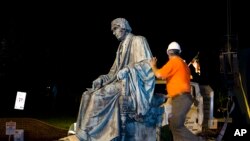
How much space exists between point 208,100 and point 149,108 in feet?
8.45

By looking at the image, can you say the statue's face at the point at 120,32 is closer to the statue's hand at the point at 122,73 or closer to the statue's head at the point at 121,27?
the statue's head at the point at 121,27

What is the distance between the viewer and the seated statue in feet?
25.6

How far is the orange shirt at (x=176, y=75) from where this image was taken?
7082 mm

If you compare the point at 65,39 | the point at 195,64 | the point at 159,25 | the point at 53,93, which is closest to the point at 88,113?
the point at 195,64

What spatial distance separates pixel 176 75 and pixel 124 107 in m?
1.20

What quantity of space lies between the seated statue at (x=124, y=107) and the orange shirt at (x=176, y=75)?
2.83 feet

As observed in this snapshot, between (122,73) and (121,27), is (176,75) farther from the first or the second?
(121,27)

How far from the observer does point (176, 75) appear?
711 cm

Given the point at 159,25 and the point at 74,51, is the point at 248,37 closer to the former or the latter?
the point at 159,25

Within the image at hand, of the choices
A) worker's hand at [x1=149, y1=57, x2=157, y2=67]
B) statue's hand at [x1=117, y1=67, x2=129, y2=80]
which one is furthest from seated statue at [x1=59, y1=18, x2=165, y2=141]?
worker's hand at [x1=149, y1=57, x2=157, y2=67]

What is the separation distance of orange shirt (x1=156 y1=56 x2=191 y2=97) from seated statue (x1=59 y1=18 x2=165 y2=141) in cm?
86

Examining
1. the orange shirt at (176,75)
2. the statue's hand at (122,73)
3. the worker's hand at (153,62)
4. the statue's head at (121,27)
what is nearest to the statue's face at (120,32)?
the statue's head at (121,27)

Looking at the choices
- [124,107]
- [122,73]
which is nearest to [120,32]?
[122,73]

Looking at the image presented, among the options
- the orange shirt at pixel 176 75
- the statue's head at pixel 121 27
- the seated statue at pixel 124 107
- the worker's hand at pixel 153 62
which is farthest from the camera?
the statue's head at pixel 121 27
